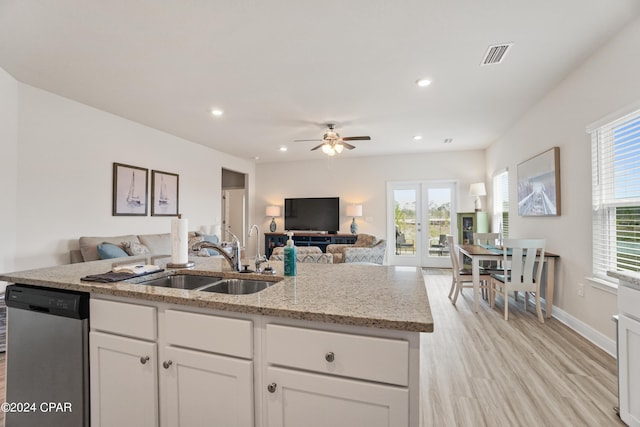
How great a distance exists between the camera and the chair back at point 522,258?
10.4 ft

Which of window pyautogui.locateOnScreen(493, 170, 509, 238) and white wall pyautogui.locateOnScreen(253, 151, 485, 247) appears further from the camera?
white wall pyautogui.locateOnScreen(253, 151, 485, 247)

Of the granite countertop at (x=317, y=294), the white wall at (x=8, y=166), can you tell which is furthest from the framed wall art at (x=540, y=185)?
the white wall at (x=8, y=166)

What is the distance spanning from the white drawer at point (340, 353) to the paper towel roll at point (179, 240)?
1.02 meters

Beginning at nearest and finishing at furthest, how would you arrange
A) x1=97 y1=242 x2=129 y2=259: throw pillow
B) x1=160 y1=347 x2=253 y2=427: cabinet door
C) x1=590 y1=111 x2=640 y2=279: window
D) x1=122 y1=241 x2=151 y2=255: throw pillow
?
x1=160 y1=347 x2=253 y2=427: cabinet door < x1=590 y1=111 x2=640 y2=279: window < x1=97 y1=242 x2=129 y2=259: throw pillow < x1=122 y1=241 x2=151 y2=255: throw pillow

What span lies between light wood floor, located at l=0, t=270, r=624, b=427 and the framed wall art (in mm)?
1332

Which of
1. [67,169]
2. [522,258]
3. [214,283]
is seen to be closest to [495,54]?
[522,258]

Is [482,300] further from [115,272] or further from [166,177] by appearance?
[166,177]

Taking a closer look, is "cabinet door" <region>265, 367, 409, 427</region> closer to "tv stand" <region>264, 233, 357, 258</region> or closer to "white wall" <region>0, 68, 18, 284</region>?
"white wall" <region>0, 68, 18, 284</region>

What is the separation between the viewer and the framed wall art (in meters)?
3.20

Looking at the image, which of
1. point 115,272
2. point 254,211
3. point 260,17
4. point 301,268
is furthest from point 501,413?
point 254,211

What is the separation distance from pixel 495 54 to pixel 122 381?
3.52m

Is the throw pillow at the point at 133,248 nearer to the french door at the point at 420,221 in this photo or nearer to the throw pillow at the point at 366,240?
→ the throw pillow at the point at 366,240

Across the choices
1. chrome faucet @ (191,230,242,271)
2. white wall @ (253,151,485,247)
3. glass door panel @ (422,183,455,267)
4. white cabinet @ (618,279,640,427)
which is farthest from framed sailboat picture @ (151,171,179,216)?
white cabinet @ (618,279,640,427)

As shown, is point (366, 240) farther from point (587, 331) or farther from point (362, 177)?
point (587, 331)
